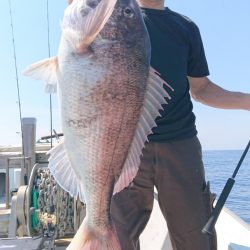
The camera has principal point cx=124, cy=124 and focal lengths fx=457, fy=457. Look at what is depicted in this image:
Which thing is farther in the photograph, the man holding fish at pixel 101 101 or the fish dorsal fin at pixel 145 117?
the fish dorsal fin at pixel 145 117

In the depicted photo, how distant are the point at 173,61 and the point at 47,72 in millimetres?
929

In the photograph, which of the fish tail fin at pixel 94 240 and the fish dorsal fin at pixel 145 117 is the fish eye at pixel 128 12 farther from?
the fish tail fin at pixel 94 240

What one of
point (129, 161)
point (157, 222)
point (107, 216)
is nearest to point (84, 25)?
point (129, 161)

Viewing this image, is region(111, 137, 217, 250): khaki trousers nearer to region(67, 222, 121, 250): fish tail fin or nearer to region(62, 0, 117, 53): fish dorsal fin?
region(67, 222, 121, 250): fish tail fin

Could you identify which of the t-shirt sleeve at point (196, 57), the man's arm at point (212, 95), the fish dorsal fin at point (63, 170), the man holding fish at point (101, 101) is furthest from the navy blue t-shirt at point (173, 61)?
the fish dorsal fin at point (63, 170)

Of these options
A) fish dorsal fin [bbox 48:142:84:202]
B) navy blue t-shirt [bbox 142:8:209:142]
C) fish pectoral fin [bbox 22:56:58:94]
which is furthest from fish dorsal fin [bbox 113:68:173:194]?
navy blue t-shirt [bbox 142:8:209:142]

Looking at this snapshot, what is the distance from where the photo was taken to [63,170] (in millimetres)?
1889

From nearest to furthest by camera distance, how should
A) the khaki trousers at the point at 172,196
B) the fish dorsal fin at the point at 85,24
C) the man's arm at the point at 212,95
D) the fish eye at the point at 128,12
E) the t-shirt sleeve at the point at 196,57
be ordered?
the fish dorsal fin at the point at 85,24 → the fish eye at the point at 128,12 → the khaki trousers at the point at 172,196 → the t-shirt sleeve at the point at 196,57 → the man's arm at the point at 212,95

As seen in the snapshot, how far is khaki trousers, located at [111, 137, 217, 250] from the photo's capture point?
2488 millimetres

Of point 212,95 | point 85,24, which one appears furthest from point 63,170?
point 212,95

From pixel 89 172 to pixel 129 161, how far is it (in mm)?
170

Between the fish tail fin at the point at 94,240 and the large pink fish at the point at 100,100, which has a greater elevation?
the large pink fish at the point at 100,100

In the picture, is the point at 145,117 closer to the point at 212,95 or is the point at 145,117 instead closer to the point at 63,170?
the point at 63,170

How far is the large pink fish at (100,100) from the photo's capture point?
172 centimetres
